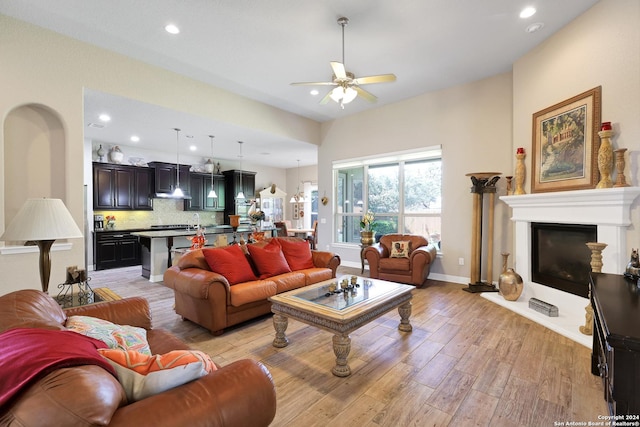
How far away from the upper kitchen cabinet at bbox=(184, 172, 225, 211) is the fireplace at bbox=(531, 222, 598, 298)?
7.86 metres

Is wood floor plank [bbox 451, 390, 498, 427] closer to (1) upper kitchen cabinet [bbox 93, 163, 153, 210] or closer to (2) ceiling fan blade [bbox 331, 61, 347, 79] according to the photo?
(2) ceiling fan blade [bbox 331, 61, 347, 79]

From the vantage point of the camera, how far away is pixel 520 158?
407 centimetres

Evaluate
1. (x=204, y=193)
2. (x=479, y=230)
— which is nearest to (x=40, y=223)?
(x=479, y=230)

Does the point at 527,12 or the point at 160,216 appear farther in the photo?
the point at 160,216

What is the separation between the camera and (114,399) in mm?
852

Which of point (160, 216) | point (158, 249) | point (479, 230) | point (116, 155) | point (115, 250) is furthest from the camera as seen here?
point (160, 216)

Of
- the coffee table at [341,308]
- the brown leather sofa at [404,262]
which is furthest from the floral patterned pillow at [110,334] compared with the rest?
the brown leather sofa at [404,262]

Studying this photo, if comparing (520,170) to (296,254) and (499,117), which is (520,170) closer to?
(499,117)

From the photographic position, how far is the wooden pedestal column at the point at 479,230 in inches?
180

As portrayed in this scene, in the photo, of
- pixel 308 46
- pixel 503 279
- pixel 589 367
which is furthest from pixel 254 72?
pixel 589 367

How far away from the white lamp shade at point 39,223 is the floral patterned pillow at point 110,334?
759 mm

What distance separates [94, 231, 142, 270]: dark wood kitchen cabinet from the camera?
6.40 meters

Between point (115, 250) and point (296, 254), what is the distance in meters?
5.00

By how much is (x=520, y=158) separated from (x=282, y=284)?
3678 mm
